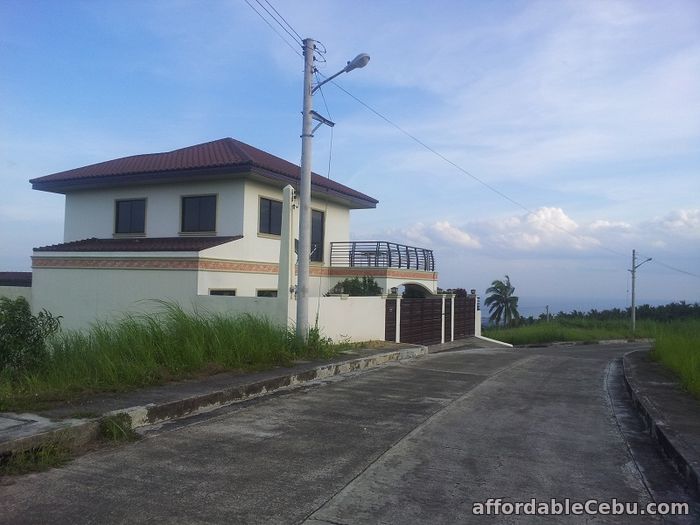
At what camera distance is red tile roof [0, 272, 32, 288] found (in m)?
22.7

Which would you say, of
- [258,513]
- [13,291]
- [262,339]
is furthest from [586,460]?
[13,291]

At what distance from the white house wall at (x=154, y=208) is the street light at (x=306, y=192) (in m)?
5.75

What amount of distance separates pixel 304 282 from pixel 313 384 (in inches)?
116

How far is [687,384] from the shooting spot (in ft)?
30.9

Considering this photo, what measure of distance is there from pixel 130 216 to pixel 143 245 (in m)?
2.68

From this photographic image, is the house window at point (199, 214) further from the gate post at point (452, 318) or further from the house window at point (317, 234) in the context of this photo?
the gate post at point (452, 318)

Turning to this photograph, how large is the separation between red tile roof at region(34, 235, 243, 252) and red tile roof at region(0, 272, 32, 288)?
3.54m

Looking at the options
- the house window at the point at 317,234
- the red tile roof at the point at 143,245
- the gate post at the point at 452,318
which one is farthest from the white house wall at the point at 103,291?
the gate post at the point at 452,318

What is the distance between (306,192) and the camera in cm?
1270

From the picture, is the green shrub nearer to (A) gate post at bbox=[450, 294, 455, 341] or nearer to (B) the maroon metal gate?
(B) the maroon metal gate

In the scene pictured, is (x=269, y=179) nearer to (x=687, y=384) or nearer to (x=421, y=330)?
(x=421, y=330)

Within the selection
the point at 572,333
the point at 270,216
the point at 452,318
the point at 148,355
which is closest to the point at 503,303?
the point at 572,333

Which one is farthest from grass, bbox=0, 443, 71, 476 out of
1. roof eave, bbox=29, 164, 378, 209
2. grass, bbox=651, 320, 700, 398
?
roof eave, bbox=29, 164, 378, 209

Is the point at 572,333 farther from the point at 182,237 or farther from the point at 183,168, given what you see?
the point at 183,168
